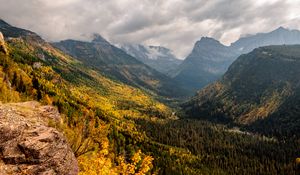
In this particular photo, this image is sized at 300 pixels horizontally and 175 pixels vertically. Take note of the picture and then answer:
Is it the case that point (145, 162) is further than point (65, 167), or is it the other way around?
point (65, 167)

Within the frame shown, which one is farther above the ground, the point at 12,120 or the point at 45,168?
the point at 12,120

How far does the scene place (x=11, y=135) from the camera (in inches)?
1336

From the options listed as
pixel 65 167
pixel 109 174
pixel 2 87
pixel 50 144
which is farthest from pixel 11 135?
pixel 2 87

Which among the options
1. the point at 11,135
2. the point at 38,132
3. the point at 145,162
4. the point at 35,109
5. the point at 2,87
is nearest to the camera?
the point at 145,162

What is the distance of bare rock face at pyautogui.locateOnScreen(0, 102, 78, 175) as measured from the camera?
33.4 metres

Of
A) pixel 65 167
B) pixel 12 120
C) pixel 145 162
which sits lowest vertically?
pixel 65 167

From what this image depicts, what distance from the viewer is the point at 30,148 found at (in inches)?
1377

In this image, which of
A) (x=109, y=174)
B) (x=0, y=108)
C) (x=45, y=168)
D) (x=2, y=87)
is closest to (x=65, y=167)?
(x=45, y=168)

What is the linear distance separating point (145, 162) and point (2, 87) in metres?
178

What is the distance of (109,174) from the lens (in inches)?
1280

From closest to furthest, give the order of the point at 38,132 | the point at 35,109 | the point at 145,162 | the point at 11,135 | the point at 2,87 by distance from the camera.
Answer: the point at 145,162
the point at 11,135
the point at 38,132
the point at 35,109
the point at 2,87

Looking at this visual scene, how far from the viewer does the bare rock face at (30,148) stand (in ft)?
110

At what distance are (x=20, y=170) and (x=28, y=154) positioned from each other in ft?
6.65

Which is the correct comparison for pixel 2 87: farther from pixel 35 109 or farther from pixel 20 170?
pixel 20 170
